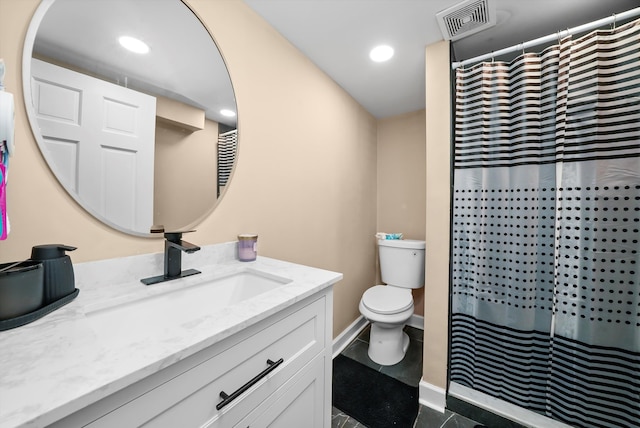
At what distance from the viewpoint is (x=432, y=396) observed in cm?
148

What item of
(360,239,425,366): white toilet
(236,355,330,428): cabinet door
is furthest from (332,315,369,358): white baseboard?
(236,355,330,428): cabinet door

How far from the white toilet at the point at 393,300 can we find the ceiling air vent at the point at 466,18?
1484 mm

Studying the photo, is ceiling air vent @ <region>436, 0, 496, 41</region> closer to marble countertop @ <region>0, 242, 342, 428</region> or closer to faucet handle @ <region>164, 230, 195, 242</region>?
marble countertop @ <region>0, 242, 342, 428</region>

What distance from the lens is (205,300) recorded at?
94 centimetres

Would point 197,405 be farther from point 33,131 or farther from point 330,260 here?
point 330,260

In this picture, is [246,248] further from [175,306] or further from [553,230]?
[553,230]

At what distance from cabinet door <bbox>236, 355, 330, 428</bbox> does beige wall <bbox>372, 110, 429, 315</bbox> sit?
1.89 m

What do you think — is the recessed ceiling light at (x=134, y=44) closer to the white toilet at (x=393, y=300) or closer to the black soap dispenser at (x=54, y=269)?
the black soap dispenser at (x=54, y=269)

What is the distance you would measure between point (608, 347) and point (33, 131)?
236 cm

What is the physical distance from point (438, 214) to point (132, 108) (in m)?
1.59

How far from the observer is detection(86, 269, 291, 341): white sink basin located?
70 centimetres

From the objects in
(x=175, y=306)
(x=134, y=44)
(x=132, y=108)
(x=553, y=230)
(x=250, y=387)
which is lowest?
(x=250, y=387)

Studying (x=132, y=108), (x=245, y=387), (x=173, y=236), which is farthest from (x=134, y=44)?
(x=245, y=387)

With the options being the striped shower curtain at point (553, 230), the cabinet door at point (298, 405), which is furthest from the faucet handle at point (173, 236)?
the striped shower curtain at point (553, 230)
